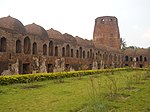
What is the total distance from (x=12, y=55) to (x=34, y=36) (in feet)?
10.9

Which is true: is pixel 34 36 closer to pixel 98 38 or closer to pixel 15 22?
pixel 15 22

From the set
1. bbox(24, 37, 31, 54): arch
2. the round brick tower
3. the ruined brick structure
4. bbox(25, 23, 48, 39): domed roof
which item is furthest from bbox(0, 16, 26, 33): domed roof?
the round brick tower

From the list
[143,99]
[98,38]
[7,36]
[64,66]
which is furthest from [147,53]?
[143,99]

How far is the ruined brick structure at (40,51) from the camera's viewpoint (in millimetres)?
17484

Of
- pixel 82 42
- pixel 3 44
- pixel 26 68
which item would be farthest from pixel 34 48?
pixel 82 42

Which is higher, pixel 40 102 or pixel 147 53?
pixel 147 53

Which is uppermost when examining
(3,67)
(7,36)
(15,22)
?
(15,22)

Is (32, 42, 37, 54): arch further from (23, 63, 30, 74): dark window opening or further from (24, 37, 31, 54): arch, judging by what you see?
(23, 63, 30, 74): dark window opening

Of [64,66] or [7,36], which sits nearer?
[7,36]

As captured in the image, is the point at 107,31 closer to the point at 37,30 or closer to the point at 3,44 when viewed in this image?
the point at 37,30

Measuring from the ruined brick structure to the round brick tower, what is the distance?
23.7 ft

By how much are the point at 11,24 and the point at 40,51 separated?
3783 millimetres

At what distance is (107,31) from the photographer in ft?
144

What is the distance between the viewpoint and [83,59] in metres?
29.7
